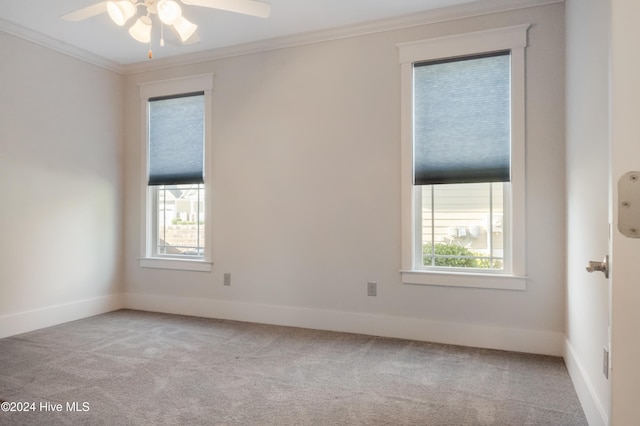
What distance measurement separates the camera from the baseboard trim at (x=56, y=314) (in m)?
3.69

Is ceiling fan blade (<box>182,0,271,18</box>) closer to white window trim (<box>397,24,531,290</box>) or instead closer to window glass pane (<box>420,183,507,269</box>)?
white window trim (<box>397,24,531,290</box>)

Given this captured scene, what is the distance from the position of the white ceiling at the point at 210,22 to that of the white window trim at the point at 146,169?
370 millimetres

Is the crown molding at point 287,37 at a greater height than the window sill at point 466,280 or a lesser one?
greater

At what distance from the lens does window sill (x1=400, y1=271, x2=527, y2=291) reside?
10.7 feet

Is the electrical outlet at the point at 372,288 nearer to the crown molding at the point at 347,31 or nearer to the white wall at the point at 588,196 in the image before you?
the white wall at the point at 588,196

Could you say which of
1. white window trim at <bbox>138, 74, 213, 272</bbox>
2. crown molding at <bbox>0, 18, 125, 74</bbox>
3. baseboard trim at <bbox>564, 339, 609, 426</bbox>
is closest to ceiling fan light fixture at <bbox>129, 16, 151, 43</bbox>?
white window trim at <bbox>138, 74, 213, 272</bbox>

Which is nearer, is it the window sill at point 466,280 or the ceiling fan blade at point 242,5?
the ceiling fan blade at point 242,5

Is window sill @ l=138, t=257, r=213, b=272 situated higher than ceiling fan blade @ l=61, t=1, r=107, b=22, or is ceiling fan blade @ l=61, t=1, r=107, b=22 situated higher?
ceiling fan blade @ l=61, t=1, r=107, b=22

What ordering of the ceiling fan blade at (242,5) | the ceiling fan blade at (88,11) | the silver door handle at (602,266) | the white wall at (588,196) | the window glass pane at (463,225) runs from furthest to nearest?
the window glass pane at (463,225)
the ceiling fan blade at (88,11)
the ceiling fan blade at (242,5)
the white wall at (588,196)
the silver door handle at (602,266)

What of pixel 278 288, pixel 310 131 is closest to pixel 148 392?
pixel 278 288

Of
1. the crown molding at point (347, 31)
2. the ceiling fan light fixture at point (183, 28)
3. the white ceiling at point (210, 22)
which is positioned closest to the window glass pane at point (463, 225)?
the crown molding at point (347, 31)

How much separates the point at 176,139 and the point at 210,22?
1.41m

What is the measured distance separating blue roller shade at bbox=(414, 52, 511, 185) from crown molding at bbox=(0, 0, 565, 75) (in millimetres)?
372

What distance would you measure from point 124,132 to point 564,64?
4.56 m
